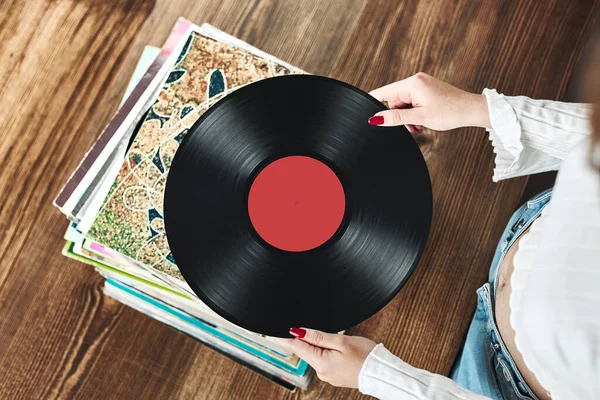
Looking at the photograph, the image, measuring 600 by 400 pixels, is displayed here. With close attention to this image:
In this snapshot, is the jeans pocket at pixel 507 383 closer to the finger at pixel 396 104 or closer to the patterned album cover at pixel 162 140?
the finger at pixel 396 104

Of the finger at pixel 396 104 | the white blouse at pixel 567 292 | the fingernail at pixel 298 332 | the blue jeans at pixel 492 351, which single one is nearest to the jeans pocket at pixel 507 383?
the blue jeans at pixel 492 351

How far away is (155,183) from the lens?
0.79m

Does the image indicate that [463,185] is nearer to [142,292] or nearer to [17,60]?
[142,292]

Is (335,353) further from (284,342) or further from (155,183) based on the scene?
(155,183)

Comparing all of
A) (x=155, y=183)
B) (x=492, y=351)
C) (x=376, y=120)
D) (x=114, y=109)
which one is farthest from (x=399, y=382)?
(x=114, y=109)

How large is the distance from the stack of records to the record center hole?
191 millimetres

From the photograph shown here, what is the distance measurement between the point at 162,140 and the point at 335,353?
0.45 meters

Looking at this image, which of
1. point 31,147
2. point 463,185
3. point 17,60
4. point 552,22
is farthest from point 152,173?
point 552,22

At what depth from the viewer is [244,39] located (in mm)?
981

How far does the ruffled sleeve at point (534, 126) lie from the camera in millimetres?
675

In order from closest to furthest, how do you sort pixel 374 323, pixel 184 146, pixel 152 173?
pixel 184 146 → pixel 152 173 → pixel 374 323

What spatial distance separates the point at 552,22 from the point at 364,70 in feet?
1.30

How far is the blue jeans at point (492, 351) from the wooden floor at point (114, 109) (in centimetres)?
9

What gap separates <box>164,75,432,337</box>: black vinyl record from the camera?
0.66m
